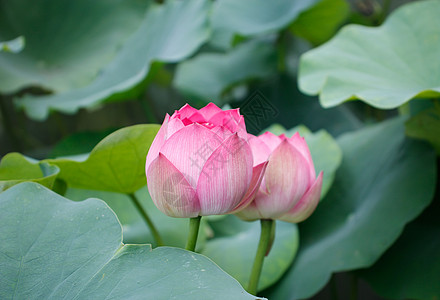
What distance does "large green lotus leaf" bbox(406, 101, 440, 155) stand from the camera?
A: 736mm

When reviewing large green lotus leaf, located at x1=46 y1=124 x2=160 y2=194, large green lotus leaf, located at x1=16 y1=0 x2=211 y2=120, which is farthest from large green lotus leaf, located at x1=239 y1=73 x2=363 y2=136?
large green lotus leaf, located at x1=46 y1=124 x2=160 y2=194

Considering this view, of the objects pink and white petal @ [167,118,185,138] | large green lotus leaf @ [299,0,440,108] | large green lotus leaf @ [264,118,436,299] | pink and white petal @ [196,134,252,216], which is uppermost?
pink and white petal @ [167,118,185,138]

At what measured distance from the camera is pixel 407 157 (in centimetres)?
81

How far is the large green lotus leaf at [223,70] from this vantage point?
4.81 feet

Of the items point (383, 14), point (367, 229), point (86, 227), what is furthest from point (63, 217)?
point (383, 14)

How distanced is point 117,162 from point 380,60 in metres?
0.53

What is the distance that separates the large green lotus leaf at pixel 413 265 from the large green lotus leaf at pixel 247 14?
69 cm

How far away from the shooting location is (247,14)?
134cm

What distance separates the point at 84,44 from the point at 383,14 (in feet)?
3.31

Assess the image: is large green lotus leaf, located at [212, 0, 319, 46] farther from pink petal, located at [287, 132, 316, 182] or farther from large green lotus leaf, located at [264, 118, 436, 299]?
pink petal, located at [287, 132, 316, 182]

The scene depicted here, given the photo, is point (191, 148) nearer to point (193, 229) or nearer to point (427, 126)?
point (193, 229)

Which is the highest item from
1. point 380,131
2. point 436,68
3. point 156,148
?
point 156,148

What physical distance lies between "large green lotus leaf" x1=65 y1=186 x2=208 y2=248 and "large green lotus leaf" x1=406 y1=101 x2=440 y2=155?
0.40 m

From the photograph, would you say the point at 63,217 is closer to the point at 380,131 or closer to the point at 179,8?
the point at 380,131
